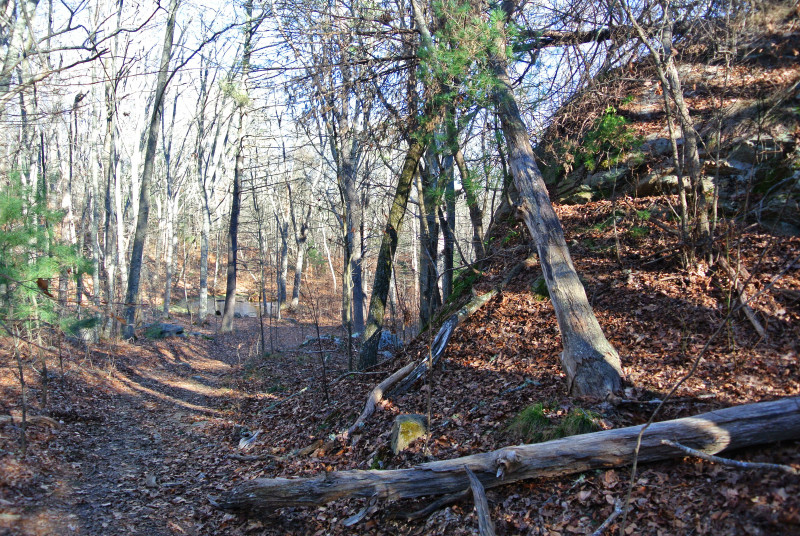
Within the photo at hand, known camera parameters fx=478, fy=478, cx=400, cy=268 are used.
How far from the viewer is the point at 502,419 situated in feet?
16.7

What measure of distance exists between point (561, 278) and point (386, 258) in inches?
152

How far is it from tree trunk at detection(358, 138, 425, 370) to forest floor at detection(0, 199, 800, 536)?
1.81ft

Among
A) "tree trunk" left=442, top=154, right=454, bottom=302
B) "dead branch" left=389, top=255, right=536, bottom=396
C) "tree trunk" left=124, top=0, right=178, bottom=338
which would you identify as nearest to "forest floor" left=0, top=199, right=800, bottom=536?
"dead branch" left=389, top=255, right=536, bottom=396

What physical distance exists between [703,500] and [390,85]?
25.1ft

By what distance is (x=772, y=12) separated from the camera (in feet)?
20.3

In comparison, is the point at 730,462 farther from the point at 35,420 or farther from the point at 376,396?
the point at 35,420

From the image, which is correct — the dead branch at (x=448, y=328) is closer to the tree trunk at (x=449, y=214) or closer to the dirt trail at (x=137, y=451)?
the tree trunk at (x=449, y=214)

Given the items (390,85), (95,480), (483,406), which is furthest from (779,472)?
(390,85)

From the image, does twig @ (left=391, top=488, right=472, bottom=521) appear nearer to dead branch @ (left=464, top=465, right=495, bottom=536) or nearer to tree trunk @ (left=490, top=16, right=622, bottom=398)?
dead branch @ (left=464, top=465, right=495, bottom=536)

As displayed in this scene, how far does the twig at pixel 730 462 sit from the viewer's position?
116 inches

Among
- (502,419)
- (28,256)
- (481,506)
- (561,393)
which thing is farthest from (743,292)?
(28,256)

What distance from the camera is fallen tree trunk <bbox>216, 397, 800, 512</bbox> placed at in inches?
132

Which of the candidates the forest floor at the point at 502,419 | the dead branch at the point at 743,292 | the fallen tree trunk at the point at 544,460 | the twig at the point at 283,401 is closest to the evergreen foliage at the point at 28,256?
the forest floor at the point at 502,419

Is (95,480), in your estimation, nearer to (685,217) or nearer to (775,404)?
(775,404)
